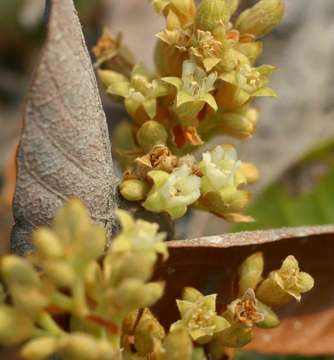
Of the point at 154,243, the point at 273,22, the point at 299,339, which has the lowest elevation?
the point at 299,339

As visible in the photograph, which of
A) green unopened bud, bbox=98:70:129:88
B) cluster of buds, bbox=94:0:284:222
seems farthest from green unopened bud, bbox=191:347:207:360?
green unopened bud, bbox=98:70:129:88

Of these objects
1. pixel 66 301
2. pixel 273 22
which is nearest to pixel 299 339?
pixel 273 22

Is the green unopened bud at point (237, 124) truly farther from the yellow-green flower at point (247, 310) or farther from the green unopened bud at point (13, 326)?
the green unopened bud at point (13, 326)

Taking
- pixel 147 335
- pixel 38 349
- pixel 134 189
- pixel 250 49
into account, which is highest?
pixel 250 49

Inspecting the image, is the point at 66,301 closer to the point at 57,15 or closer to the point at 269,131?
the point at 57,15

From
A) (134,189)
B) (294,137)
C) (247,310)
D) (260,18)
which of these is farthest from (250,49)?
(294,137)

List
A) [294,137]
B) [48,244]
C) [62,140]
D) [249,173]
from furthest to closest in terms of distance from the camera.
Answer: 1. [294,137]
2. [249,173]
3. [62,140]
4. [48,244]

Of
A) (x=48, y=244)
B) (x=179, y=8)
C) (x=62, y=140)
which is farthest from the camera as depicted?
(x=179, y=8)

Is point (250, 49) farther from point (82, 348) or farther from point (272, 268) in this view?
point (82, 348)
